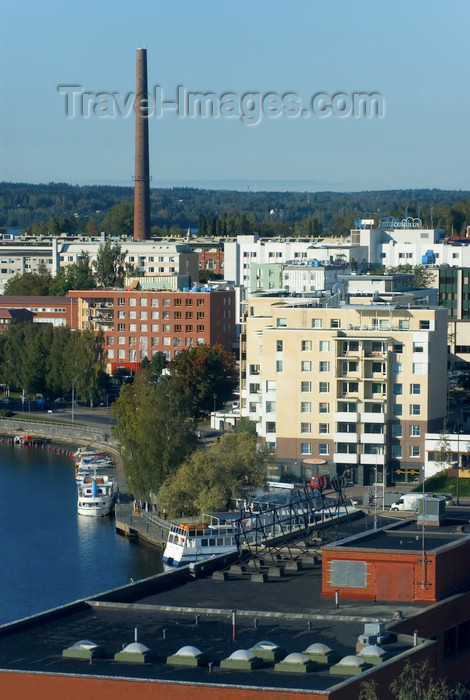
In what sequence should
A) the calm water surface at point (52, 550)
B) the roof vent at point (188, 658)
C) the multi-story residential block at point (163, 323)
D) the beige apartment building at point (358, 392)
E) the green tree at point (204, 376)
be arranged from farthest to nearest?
the multi-story residential block at point (163, 323) < the green tree at point (204, 376) < the beige apartment building at point (358, 392) < the calm water surface at point (52, 550) < the roof vent at point (188, 658)

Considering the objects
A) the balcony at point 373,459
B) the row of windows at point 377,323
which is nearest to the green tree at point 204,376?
the row of windows at point 377,323

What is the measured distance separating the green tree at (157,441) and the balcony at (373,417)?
320cm

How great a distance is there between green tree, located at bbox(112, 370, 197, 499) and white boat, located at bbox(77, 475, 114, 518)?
719 millimetres

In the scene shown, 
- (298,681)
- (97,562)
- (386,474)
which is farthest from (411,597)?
(386,474)

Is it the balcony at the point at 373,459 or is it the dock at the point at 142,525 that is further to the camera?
the balcony at the point at 373,459

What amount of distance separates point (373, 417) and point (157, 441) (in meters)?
4.13

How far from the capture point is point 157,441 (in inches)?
1224

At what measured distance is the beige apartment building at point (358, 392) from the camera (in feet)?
106

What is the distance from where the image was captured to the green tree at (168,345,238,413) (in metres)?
41.6

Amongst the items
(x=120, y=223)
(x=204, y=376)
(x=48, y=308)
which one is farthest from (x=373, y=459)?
(x=120, y=223)

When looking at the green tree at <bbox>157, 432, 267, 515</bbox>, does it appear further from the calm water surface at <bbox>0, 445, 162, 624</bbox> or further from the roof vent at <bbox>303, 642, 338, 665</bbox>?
the roof vent at <bbox>303, 642, 338, 665</bbox>

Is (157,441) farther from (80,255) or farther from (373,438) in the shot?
(80,255)

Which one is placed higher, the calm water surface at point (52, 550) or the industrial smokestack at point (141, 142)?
the industrial smokestack at point (141, 142)

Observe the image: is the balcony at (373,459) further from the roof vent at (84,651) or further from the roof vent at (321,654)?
the roof vent at (84,651)
